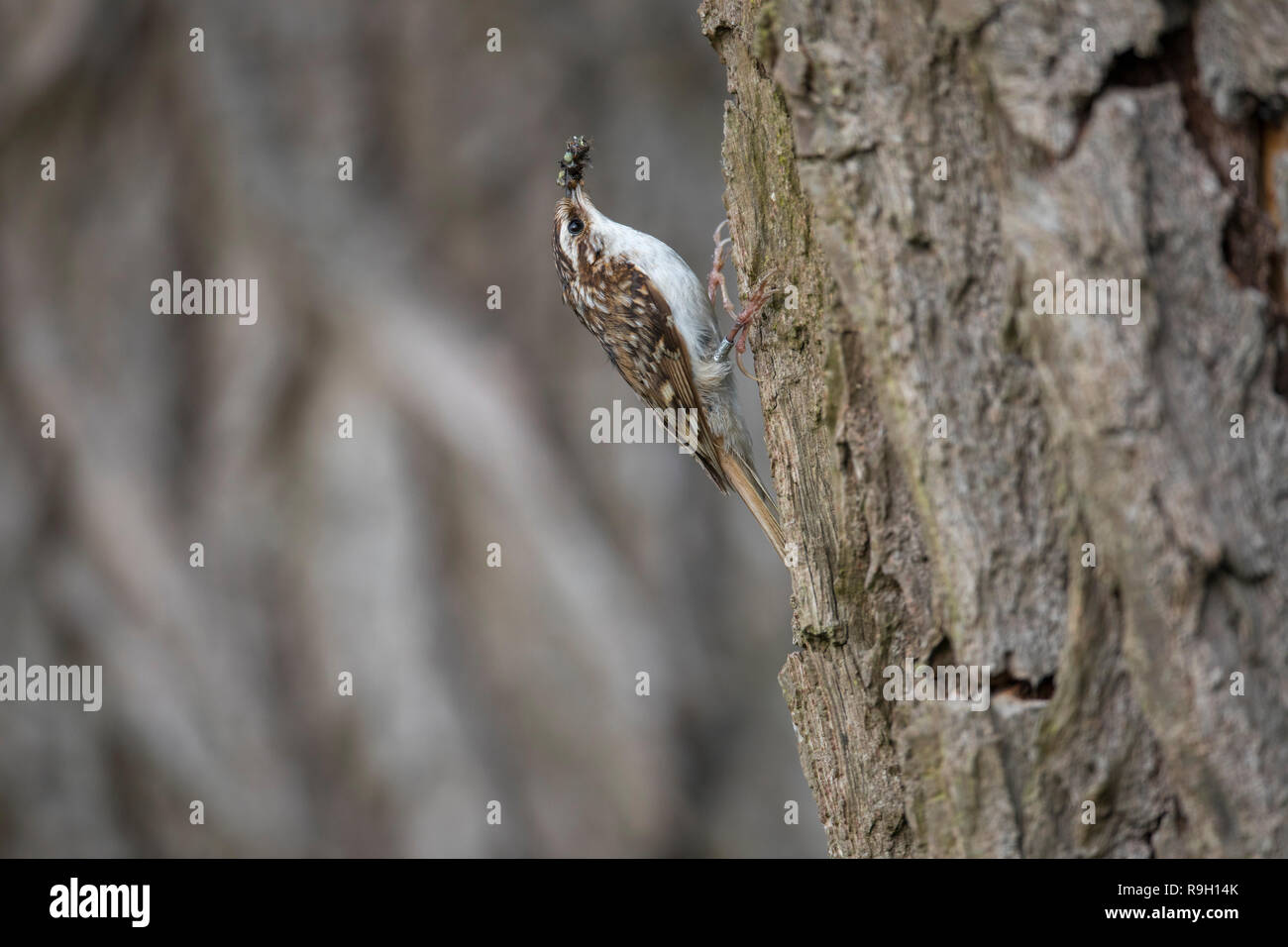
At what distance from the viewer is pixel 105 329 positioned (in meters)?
5.92

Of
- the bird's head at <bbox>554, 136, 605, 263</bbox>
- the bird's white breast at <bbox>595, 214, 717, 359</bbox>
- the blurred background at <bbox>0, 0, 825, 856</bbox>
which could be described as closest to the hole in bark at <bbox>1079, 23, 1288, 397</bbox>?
the bird's white breast at <bbox>595, 214, 717, 359</bbox>

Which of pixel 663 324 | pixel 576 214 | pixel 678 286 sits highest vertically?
pixel 576 214

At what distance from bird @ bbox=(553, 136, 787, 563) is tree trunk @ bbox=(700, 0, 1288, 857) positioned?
1.41 meters

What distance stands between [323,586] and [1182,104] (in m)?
5.17

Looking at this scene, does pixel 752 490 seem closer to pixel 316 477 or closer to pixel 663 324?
pixel 663 324

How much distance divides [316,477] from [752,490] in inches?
137

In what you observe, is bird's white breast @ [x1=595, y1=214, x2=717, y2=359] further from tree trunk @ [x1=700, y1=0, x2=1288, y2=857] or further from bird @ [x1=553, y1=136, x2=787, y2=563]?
tree trunk @ [x1=700, y1=0, x2=1288, y2=857]

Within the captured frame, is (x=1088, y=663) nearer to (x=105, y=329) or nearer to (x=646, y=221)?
(x=646, y=221)

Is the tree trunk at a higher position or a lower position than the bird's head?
lower

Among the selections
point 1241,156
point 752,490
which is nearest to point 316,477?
point 752,490

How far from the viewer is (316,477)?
19.6 ft

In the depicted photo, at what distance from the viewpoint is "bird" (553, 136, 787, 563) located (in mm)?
3371

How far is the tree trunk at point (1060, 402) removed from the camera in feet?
5.22

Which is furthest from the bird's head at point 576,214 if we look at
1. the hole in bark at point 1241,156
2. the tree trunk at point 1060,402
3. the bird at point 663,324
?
the hole in bark at point 1241,156
